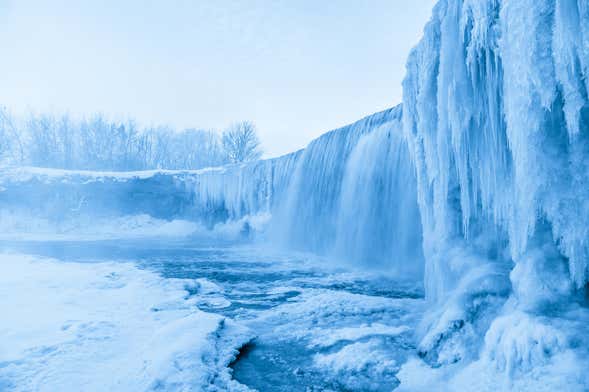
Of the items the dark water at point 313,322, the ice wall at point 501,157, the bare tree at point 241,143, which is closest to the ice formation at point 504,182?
the ice wall at point 501,157

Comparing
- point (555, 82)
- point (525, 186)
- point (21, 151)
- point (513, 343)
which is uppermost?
point (21, 151)

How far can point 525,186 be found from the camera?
2.81m

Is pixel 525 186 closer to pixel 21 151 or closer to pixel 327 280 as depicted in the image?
pixel 327 280

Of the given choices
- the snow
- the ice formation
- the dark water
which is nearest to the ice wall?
the ice formation

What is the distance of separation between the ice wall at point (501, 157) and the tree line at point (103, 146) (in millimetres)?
37565

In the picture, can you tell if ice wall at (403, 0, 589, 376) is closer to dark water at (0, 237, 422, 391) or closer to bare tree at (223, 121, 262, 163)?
dark water at (0, 237, 422, 391)

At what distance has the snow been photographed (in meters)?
2.84

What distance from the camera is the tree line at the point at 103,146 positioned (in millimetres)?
37750

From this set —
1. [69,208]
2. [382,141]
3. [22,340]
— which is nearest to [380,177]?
[382,141]

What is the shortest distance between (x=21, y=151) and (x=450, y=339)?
4534 centimetres

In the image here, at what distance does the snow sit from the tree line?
36.2 meters

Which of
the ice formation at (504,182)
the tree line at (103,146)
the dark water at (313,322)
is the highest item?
the tree line at (103,146)

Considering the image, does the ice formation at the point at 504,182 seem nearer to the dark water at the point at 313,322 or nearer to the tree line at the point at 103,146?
the dark water at the point at 313,322

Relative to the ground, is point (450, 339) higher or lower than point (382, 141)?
lower
